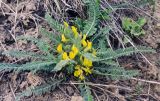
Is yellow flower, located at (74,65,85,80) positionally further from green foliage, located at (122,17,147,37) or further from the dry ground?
green foliage, located at (122,17,147,37)

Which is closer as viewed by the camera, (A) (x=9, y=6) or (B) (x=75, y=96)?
(B) (x=75, y=96)

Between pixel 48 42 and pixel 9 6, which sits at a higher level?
pixel 9 6

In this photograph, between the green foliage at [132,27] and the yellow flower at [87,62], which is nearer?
the yellow flower at [87,62]

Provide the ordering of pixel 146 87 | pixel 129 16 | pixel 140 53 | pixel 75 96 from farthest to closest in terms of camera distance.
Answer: pixel 129 16
pixel 140 53
pixel 146 87
pixel 75 96

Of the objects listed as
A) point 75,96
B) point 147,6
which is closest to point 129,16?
point 147,6

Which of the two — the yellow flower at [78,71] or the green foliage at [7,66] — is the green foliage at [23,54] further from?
the yellow flower at [78,71]

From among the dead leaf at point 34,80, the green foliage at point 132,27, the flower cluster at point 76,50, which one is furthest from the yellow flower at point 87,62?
the green foliage at point 132,27

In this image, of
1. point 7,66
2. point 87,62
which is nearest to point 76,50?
point 87,62

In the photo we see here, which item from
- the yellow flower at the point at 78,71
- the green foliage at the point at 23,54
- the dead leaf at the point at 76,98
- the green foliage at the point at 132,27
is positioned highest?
the green foliage at the point at 132,27

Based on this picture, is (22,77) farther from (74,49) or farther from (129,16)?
(129,16)
